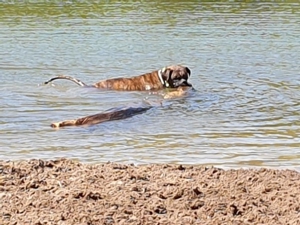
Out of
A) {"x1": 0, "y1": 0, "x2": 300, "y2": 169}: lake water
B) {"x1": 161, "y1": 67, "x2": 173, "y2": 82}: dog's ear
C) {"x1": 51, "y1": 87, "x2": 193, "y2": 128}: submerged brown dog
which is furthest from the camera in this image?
{"x1": 161, "y1": 67, "x2": 173, "y2": 82}: dog's ear

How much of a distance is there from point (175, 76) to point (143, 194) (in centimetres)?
620

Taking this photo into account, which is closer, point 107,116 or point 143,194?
point 143,194

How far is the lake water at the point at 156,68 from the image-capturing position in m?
7.65

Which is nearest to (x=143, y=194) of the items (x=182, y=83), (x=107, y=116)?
(x=107, y=116)

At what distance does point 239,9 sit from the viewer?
2344 cm

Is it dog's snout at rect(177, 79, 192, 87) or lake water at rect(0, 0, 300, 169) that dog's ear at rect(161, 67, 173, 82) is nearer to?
dog's snout at rect(177, 79, 192, 87)

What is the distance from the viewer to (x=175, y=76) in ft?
37.9

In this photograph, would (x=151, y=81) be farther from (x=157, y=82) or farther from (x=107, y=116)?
(x=107, y=116)

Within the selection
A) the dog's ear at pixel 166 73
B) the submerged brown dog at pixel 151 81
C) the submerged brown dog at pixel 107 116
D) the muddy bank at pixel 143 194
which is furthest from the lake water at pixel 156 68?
the muddy bank at pixel 143 194

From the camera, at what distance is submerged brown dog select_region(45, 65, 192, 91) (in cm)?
1137

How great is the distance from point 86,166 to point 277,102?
441 centimetres

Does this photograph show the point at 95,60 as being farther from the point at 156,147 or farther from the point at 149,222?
the point at 149,222

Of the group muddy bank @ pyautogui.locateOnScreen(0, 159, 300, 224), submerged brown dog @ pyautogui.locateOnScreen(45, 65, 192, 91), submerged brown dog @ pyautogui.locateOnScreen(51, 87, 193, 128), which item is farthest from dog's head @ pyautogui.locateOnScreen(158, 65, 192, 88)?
muddy bank @ pyautogui.locateOnScreen(0, 159, 300, 224)

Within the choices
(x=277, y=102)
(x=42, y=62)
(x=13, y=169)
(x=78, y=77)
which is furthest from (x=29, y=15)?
(x=13, y=169)
